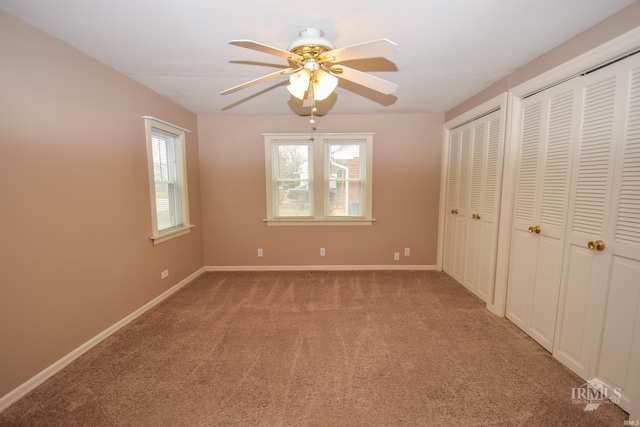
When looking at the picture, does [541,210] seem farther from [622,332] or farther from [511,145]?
[622,332]

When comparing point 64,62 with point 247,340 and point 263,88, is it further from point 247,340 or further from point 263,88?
point 247,340

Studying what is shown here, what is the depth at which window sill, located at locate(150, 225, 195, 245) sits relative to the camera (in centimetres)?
277

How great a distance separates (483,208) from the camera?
9.23 feet

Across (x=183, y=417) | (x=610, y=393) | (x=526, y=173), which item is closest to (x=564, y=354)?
(x=610, y=393)

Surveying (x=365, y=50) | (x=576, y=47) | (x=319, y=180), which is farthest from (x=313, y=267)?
(x=576, y=47)

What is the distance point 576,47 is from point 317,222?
312 cm

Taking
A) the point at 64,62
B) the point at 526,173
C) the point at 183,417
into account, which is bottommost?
the point at 183,417

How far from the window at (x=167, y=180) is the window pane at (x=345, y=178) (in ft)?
6.78

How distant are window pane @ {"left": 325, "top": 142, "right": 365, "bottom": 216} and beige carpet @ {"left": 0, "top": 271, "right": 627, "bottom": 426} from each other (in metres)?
1.57

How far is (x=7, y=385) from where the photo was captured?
4.97 feet

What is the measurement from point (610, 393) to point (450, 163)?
2.74 meters

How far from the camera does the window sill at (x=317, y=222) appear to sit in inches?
151

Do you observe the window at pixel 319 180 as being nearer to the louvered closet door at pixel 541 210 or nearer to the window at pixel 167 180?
the window at pixel 167 180

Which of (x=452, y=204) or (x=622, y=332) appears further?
(x=452, y=204)
